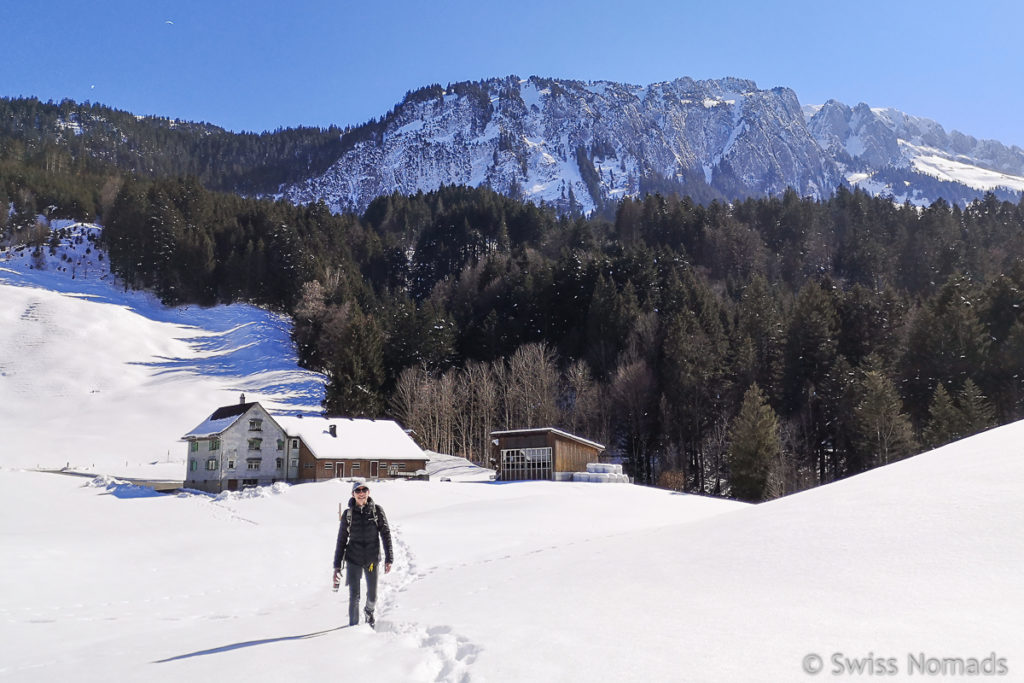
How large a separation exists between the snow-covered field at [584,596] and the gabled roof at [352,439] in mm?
24030

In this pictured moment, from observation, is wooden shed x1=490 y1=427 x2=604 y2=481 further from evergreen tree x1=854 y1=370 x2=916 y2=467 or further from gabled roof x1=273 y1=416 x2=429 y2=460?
evergreen tree x1=854 y1=370 x2=916 y2=467

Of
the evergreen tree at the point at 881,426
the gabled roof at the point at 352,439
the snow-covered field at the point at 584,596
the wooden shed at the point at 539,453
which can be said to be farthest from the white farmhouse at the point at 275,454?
the evergreen tree at the point at 881,426

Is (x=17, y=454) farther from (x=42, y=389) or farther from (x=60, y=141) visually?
(x=60, y=141)

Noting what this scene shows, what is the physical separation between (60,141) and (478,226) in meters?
164

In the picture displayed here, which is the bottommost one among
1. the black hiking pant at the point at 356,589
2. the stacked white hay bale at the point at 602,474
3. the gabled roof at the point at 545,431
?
the stacked white hay bale at the point at 602,474

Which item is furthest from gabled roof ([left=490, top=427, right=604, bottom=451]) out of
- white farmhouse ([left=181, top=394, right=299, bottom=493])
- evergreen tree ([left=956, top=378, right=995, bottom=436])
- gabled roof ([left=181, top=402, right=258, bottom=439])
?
evergreen tree ([left=956, top=378, right=995, bottom=436])

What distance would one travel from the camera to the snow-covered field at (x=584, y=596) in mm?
6070

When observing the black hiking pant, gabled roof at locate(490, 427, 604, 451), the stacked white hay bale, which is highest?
gabled roof at locate(490, 427, 604, 451)

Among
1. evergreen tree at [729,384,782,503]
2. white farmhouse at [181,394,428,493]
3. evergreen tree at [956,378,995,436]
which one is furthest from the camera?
white farmhouse at [181,394,428,493]

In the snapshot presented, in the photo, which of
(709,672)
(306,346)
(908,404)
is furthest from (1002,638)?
(306,346)

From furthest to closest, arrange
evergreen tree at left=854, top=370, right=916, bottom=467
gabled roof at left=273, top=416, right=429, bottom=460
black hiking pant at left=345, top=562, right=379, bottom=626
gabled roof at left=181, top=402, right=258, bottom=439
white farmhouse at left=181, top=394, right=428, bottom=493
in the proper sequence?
gabled roof at left=273, top=416, right=429, bottom=460, gabled roof at left=181, top=402, right=258, bottom=439, white farmhouse at left=181, top=394, right=428, bottom=493, evergreen tree at left=854, top=370, right=916, bottom=467, black hiking pant at left=345, top=562, right=379, bottom=626

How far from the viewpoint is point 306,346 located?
8331 cm

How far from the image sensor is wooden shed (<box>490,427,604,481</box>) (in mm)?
47969

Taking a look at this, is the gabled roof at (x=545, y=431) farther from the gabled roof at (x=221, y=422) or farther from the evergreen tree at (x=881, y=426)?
the gabled roof at (x=221, y=422)
